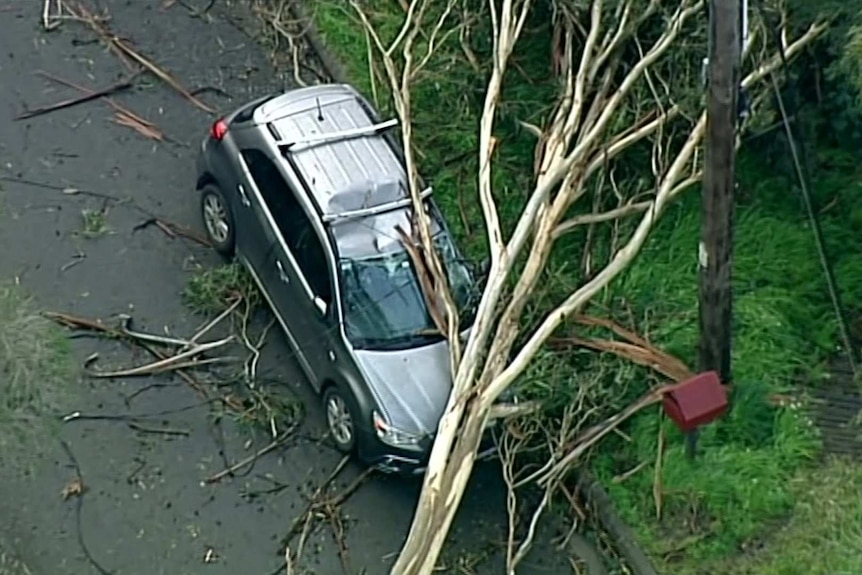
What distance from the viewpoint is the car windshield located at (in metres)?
10.8

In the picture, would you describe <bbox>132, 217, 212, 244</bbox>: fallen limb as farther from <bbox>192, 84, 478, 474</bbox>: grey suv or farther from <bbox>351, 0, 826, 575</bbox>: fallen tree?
<bbox>351, 0, 826, 575</bbox>: fallen tree

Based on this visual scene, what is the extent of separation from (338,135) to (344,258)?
110 cm

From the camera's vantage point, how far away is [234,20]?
46.5ft

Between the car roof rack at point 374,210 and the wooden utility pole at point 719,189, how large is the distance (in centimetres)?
236

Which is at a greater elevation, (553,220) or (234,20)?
(234,20)

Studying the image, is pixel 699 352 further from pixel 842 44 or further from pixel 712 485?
pixel 842 44

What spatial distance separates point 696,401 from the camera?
9883 mm

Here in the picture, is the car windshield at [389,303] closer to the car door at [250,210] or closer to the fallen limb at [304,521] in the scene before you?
the car door at [250,210]

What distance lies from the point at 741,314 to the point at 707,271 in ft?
4.88

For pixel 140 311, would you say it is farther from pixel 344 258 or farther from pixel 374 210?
pixel 374 210

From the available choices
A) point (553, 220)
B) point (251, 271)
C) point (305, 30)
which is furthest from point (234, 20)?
point (553, 220)

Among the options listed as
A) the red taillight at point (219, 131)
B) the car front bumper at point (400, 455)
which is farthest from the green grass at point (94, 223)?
the car front bumper at point (400, 455)

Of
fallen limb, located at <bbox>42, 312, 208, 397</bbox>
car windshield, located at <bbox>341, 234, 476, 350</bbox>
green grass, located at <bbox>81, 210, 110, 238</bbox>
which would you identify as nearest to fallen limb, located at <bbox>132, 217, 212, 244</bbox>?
green grass, located at <bbox>81, 210, 110, 238</bbox>

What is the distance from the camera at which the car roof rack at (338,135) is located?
11312mm
